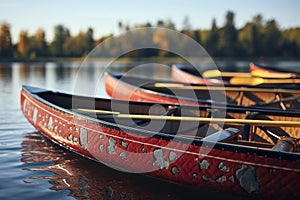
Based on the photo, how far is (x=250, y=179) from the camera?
5.70 m

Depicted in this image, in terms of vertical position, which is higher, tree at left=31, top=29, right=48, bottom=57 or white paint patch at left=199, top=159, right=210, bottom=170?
tree at left=31, top=29, right=48, bottom=57

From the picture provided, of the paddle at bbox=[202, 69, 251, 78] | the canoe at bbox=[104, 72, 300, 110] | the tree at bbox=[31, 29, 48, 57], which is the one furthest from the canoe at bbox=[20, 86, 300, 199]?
the tree at bbox=[31, 29, 48, 57]

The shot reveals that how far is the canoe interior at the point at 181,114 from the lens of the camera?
8047mm

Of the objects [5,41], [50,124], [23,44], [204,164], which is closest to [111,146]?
[204,164]

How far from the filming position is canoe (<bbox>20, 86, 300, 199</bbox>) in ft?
18.3

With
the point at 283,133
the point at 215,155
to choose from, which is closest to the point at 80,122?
the point at 215,155

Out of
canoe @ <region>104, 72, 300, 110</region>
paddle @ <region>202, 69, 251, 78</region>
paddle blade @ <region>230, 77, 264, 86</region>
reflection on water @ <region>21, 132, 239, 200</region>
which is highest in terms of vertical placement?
paddle @ <region>202, 69, 251, 78</region>

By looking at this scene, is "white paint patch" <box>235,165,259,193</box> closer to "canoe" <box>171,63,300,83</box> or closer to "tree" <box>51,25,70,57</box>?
"canoe" <box>171,63,300,83</box>

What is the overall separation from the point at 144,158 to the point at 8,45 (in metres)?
104

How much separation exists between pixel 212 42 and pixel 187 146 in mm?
113322

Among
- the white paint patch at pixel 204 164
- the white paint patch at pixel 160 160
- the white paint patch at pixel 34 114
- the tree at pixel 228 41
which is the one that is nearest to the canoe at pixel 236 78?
the white paint patch at pixel 34 114

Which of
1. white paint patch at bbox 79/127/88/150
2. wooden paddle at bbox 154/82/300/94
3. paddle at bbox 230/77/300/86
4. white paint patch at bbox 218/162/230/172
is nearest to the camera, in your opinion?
white paint patch at bbox 218/162/230/172

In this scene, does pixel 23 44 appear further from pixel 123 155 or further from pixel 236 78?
pixel 123 155

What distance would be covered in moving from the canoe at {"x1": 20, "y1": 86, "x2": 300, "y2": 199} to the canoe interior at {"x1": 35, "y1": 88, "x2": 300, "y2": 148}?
0.9 inches
